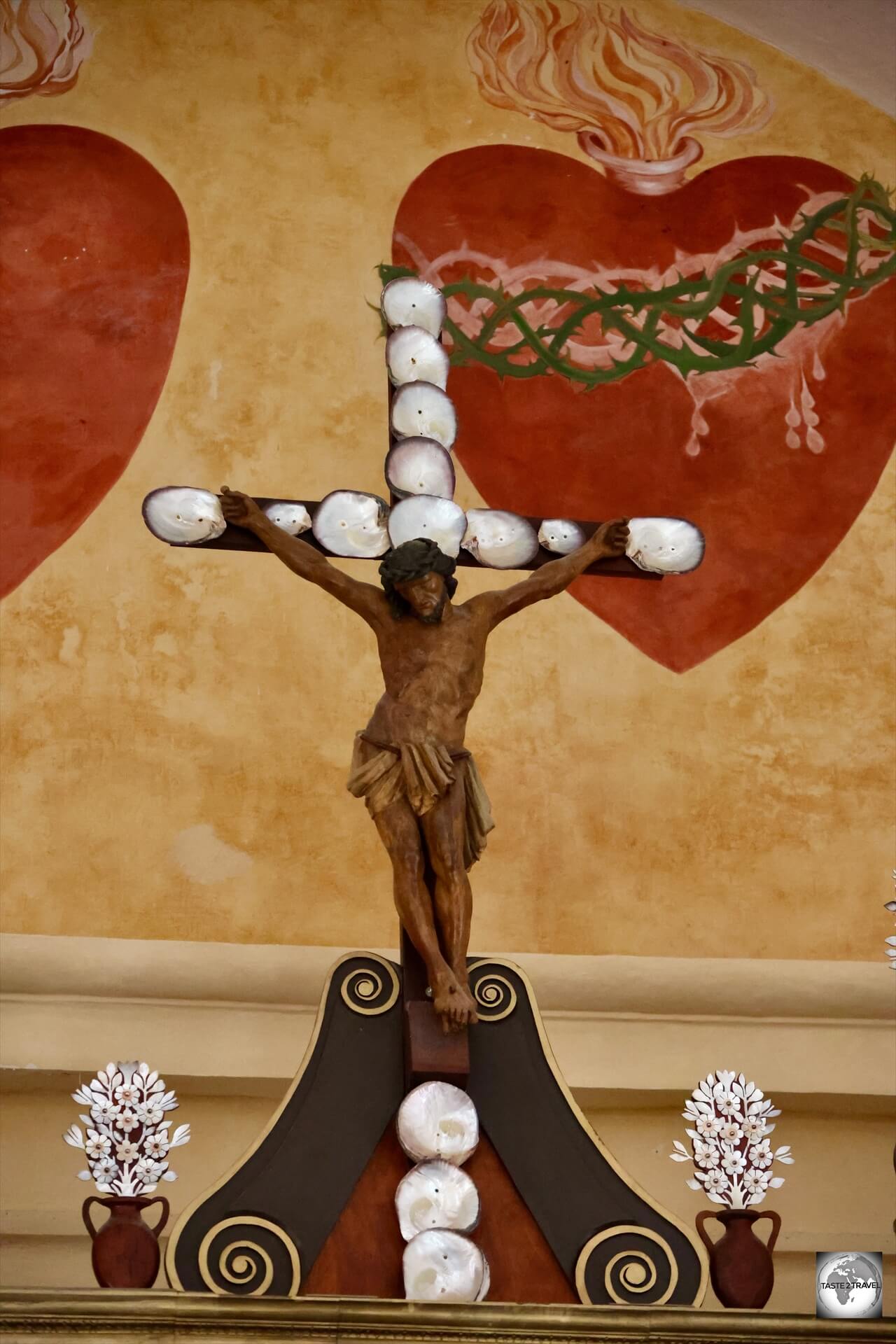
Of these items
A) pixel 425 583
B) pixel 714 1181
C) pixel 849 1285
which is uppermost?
pixel 425 583

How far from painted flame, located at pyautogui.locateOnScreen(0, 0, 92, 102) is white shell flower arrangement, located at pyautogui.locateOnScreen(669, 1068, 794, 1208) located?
4822 millimetres

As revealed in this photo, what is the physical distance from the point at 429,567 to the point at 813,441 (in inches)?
133

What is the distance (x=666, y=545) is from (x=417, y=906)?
104cm

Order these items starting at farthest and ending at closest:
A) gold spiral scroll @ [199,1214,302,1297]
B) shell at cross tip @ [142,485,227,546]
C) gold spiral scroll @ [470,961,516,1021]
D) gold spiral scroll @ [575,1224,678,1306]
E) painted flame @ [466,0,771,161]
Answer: painted flame @ [466,0,771,161] < shell at cross tip @ [142,485,227,546] < gold spiral scroll @ [470,961,516,1021] < gold spiral scroll @ [575,1224,678,1306] < gold spiral scroll @ [199,1214,302,1297]

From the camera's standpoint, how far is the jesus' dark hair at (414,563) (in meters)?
4.90

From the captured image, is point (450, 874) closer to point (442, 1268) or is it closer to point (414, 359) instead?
point (442, 1268)

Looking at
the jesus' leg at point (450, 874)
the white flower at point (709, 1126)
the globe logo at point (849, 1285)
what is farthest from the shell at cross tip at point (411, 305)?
the globe logo at point (849, 1285)

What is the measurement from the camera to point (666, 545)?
5223 millimetres

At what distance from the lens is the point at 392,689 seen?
4.98m

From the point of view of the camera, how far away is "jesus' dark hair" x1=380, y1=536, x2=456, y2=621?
490 cm

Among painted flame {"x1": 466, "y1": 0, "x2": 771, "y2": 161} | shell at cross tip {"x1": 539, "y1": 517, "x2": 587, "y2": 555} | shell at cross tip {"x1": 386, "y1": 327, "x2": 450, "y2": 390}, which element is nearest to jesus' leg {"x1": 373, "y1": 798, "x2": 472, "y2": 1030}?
shell at cross tip {"x1": 539, "y1": 517, "x2": 587, "y2": 555}

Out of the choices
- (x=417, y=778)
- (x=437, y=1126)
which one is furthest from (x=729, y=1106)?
(x=417, y=778)

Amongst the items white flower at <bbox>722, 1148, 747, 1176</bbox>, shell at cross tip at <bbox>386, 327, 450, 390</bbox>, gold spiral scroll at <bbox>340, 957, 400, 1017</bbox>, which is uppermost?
shell at cross tip at <bbox>386, 327, 450, 390</bbox>

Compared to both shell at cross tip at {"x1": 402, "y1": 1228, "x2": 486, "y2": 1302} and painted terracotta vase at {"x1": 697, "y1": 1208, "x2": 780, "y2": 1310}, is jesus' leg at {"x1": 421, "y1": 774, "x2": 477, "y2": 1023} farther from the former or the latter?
painted terracotta vase at {"x1": 697, "y1": 1208, "x2": 780, "y2": 1310}
